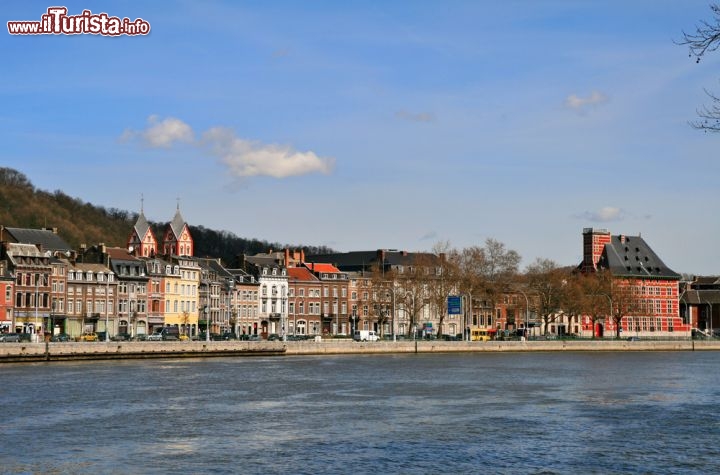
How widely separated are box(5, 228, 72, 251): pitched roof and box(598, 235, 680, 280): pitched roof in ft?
307

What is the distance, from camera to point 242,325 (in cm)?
15062

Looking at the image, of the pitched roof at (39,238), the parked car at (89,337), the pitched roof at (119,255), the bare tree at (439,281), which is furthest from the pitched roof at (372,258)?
the parked car at (89,337)

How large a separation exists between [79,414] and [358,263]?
119 m

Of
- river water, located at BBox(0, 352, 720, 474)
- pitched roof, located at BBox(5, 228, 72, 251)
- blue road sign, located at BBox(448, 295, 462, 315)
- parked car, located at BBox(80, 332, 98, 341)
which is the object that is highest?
pitched roof, located at BBox(5, 228, 72, 251)

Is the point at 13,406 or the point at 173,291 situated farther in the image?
the point at 173,291

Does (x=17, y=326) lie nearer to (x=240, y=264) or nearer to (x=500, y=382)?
(x=240, y=264)

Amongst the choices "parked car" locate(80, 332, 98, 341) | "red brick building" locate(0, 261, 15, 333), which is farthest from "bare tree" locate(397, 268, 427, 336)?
"red brick building" locate(0, 261, 15, 333)

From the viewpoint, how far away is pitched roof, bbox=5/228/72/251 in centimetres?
12231

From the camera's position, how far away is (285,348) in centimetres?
11500

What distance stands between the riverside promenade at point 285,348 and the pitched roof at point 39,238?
26277mm

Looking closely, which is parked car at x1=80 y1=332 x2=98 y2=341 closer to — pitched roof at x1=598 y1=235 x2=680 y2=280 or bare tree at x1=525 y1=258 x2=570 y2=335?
bare tree at x1=525 y1=258 x2=570 y2=335

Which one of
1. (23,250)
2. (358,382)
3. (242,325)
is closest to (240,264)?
(242,325)

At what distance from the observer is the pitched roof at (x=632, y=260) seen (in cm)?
18388

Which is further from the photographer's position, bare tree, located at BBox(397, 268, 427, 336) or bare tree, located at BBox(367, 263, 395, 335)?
bare tree, located at BBox(367, 263, 395, 335)
